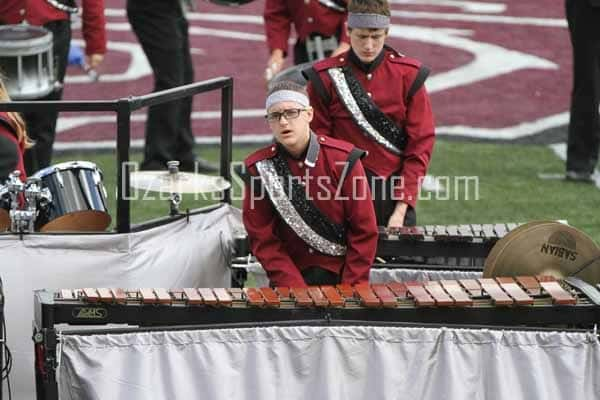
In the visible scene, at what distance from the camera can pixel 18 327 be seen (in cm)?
669

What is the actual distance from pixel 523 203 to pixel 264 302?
4461 millimetres

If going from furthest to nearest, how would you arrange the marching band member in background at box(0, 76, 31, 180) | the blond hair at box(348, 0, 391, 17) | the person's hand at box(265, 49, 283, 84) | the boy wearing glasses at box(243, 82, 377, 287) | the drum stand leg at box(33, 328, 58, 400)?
1. the person's hand at box(265, 49, 283, 84)
2. the blond hair at box(348, 0, 391, 17)
3. the marching band member in background at box(0, 76, 31, 180)
4. the boy wearing glasses at box(243, 82, 377, 287)
5. the drum stand leg at box(33, 328, 58, 400)

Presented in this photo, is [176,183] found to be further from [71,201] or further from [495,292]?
[495,292]

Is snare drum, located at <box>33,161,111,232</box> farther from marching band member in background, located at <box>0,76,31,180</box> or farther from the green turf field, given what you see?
the green turf field

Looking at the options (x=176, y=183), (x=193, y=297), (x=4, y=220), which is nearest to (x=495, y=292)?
(x=193, y=297)

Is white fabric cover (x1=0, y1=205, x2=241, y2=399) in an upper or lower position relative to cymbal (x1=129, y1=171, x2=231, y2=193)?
lower

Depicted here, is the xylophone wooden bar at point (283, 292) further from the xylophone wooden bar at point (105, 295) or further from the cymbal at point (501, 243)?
the cymbal at point (501, 243)

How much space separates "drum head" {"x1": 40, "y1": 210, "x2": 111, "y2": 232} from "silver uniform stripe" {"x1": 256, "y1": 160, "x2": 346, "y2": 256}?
0.76 m

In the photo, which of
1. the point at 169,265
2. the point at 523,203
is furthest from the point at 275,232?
the point at 523,203

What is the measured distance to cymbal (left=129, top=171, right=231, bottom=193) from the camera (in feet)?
24.1

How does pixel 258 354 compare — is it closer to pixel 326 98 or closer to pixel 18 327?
pixel 18 327

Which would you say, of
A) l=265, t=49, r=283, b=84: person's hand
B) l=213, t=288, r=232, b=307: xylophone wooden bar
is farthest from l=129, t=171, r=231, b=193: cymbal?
l=265, t=49, r=283, b=84: person's hand

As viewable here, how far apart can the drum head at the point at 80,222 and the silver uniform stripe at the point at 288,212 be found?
0.76 meters

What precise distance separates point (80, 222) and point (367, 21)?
1687mm
